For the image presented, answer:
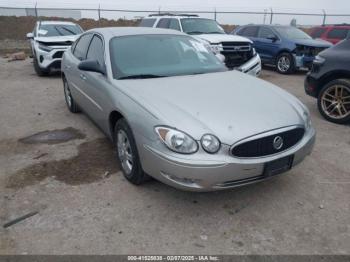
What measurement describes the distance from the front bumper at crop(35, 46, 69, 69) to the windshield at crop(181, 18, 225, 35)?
3742 mm

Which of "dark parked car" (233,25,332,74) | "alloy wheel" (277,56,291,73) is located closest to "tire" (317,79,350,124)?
"dark parked car" (233,25,332,74)

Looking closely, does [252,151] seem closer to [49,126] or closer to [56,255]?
[56,255]

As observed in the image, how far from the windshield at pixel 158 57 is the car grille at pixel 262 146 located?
1525mm

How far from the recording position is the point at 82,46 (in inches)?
217

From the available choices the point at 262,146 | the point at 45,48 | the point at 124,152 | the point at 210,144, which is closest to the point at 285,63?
the point at 45,48

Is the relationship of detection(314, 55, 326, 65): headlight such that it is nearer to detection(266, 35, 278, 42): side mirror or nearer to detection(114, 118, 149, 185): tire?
detection(114, 118, 149, 185): tire

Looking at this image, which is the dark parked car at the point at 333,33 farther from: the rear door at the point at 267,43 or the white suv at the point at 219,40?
the white suv at the point at 219,40

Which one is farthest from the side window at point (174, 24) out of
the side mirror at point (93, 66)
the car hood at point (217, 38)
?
the side mirror at point (93, 66)

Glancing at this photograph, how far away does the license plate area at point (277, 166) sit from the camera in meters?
3.08

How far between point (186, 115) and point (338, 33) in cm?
1252

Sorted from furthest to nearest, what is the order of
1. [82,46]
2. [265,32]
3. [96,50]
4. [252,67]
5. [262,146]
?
[265,32] < [252,67] < [82,46] < [96,50] < [262,146]

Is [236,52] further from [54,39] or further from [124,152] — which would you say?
[124,152]

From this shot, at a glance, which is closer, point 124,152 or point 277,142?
point 277,142

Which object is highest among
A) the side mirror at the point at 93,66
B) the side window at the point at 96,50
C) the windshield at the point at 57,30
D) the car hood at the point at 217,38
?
the side window at the point at 96,50
